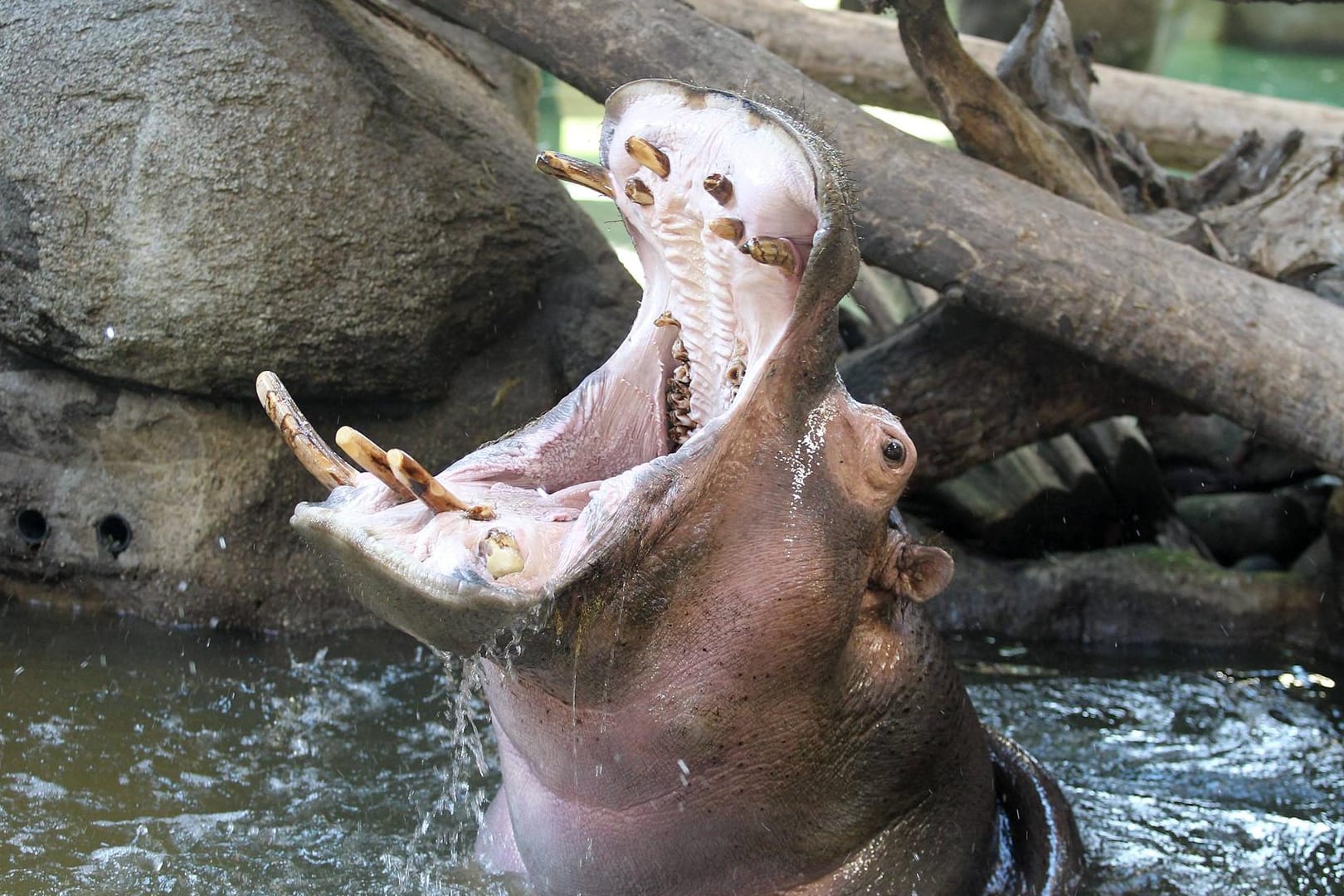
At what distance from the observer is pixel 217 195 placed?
4344 millimetres

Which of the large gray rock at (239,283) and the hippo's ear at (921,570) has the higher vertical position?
the hippo's ear at (921,570)

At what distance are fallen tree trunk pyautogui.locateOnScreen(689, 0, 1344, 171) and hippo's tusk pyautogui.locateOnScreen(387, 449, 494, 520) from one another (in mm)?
5245

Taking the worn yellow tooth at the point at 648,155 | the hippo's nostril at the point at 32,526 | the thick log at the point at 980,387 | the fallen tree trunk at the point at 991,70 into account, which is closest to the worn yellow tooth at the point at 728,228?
the worn yellow tooth at the point at 648,155

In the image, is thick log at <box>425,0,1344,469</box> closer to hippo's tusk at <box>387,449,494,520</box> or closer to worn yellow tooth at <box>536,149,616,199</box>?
worn yellow tooth at <box>536,149,616,199</box>

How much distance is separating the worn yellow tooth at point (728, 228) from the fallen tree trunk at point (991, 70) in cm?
489

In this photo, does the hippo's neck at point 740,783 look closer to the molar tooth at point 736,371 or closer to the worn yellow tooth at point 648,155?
the molar tooth at point 736,371

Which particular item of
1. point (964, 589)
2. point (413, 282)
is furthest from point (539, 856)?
point (964, 589)

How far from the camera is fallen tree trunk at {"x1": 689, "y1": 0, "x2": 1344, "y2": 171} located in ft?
23.8

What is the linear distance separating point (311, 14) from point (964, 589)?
10.0ft

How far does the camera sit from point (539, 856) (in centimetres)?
291

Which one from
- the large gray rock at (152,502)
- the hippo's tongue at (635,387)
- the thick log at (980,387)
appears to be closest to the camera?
the hippo's tongue at (635,387)

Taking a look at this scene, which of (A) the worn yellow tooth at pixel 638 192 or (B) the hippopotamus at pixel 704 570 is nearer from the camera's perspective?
(B) the hippopotamus at pixel 704 570

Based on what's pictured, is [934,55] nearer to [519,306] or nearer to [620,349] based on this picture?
[519,306]

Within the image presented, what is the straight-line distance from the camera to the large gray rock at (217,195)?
4340 millimetres
